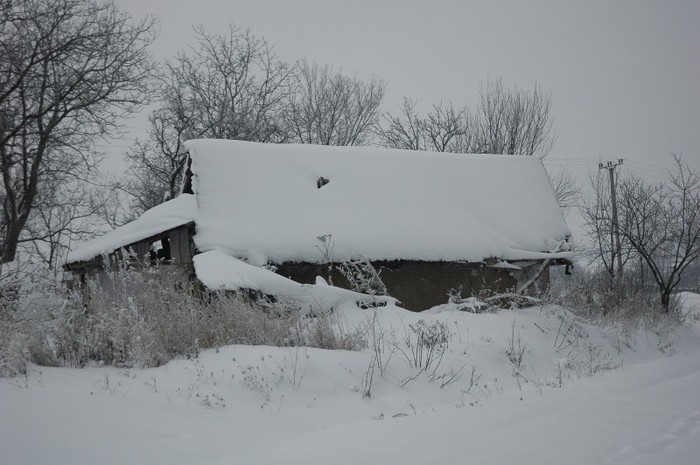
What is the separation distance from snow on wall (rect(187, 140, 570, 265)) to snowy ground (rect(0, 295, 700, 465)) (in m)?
4.59

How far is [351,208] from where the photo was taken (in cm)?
1193

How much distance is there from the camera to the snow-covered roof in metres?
10.6

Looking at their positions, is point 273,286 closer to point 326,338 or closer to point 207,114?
point 326,338

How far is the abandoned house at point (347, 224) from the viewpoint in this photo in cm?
1039

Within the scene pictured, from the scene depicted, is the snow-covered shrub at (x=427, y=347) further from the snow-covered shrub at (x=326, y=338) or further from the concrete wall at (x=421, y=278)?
the concrete wall at (x=421, y=278)

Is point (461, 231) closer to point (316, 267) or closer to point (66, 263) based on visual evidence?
point (316, 267)

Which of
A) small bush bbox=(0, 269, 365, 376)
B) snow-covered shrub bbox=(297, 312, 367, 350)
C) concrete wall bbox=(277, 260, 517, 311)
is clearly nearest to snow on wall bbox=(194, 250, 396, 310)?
small bush bbox=(0, 269, 365, 376)

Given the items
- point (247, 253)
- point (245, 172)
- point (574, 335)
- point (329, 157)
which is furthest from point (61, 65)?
point (574, 335)

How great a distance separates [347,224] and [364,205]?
988 mm

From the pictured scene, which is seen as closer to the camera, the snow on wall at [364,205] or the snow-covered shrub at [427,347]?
the snow-covered shrub at [427,347]

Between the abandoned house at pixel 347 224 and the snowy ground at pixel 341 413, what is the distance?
318 centimetres

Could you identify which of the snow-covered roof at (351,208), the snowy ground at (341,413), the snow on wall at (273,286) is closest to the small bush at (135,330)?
the snowy ground at (341,413)

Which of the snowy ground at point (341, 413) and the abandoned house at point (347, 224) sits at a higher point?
the abandoned house at point (347, 224)

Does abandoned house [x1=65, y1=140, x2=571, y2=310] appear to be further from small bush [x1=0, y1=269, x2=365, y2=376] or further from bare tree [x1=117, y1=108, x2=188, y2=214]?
bare tree [x1=117, y1=108, x2=188, y2=214]
